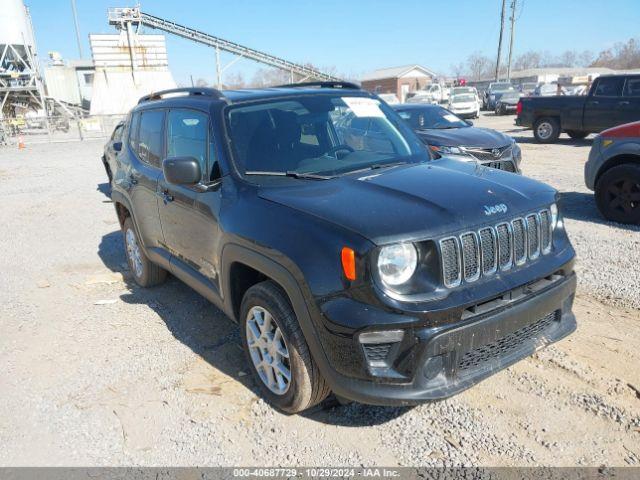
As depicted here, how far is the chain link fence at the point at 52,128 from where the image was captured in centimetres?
2616

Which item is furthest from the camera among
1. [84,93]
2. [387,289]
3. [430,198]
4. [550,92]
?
[84,93]

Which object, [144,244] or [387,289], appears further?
[144,244]

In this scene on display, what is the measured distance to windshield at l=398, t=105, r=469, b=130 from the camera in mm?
9602

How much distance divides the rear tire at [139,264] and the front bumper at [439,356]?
3.10m

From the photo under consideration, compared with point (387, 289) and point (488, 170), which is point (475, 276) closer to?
point (387, 289)

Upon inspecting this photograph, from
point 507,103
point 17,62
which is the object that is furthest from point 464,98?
point 17,62

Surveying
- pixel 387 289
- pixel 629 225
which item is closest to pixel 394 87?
pixel 629 225

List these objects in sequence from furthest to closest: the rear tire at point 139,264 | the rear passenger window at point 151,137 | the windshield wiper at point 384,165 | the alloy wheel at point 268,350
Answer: the rear tire at point 139,264 < the rear passenger window at point 151,137 < the windshield wiper at point 384,165 < the alloy wheel at point 268,350

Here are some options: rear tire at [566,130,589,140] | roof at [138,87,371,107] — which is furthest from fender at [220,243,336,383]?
rear tire at [566,130,589,140]

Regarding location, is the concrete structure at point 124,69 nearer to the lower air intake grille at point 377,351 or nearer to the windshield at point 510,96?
the windshield at point 510,96

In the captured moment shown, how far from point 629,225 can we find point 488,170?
4138 mm

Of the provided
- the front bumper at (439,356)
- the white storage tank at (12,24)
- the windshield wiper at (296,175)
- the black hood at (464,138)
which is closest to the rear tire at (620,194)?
the black hood at (464,138)

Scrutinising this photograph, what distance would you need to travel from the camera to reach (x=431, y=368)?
96.9 inches

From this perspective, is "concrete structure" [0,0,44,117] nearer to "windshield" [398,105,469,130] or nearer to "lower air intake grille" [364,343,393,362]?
"windshield" [398,105,469,130]
